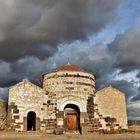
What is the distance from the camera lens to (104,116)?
3319 centimetres

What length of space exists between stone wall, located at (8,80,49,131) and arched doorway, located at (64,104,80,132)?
7.15ft

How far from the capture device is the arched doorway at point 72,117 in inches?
1250

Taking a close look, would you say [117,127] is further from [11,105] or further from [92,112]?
[11,105]

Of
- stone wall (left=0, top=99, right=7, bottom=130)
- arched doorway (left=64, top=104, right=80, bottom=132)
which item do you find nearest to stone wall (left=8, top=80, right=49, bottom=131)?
stone wall (left=0, top=99, right=7, bottom=130)

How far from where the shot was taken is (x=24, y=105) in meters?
30.8

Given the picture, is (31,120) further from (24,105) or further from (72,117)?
(72,117)

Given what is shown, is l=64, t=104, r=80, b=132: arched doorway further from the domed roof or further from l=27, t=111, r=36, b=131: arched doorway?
the domed roof

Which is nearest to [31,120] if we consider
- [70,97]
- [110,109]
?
[70,97]

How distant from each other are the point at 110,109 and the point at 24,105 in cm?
961

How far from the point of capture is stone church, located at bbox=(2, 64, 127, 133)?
30750mm

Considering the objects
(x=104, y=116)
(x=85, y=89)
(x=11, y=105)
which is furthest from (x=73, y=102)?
(x=11, y=105)

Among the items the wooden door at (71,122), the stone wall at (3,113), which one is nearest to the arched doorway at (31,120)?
the stone wall at (3,113)

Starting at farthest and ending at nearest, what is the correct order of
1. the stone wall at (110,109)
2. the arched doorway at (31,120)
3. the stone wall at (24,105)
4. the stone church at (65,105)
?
the stone wall at (110,109), the arched doorway at (31,120), the stone church at (65,105), the stone wall at (24,105)

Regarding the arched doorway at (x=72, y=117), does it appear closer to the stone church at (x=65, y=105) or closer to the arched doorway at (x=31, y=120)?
the stone church at (x=65, y=105)
